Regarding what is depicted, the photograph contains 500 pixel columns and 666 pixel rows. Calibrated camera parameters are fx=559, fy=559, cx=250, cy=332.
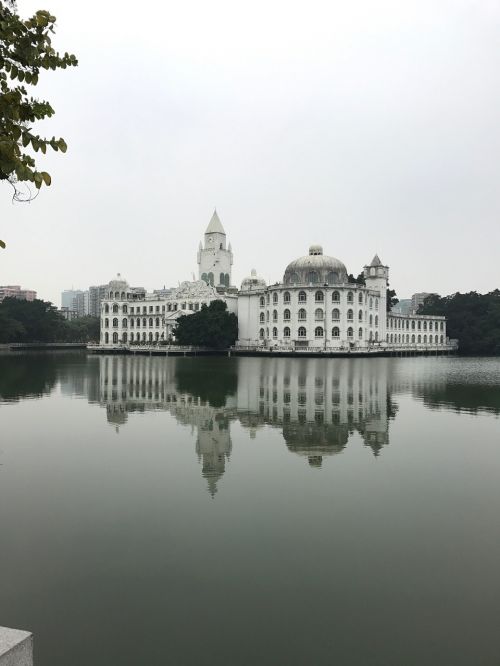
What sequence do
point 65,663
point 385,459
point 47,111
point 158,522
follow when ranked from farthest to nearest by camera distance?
point 385,459 < point 158,522 < point 47,111 < point 65,663

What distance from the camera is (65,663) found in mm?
5508

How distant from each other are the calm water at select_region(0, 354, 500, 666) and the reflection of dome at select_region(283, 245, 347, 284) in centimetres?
7807

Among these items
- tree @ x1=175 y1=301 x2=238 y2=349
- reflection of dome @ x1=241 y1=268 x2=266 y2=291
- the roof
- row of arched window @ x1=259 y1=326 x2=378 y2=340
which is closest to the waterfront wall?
tree @ x1=175 y1=301 x2=238 y2=349

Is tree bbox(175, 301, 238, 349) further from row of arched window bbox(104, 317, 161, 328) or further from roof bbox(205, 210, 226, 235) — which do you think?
roof bbox(205, 210, 226, 235)

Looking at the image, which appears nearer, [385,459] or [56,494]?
[56,494]

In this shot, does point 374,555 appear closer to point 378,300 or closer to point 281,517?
point 281,517

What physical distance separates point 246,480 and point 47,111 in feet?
26.9

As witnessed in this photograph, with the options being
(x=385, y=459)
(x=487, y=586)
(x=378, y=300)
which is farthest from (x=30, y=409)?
(x=378, y=300)

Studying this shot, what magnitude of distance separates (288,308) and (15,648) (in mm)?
90575

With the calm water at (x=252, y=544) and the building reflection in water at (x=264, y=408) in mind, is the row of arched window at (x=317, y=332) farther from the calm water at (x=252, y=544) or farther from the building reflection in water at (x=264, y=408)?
the calm water at (x=252, y=544)

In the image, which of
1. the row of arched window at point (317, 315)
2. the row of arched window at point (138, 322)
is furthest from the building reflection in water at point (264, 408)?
the row of arched window at point (138, 322)

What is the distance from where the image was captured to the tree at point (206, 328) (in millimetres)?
85125

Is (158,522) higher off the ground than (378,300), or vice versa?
(378,300)

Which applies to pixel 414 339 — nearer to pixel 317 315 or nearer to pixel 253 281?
pixel 317 315
